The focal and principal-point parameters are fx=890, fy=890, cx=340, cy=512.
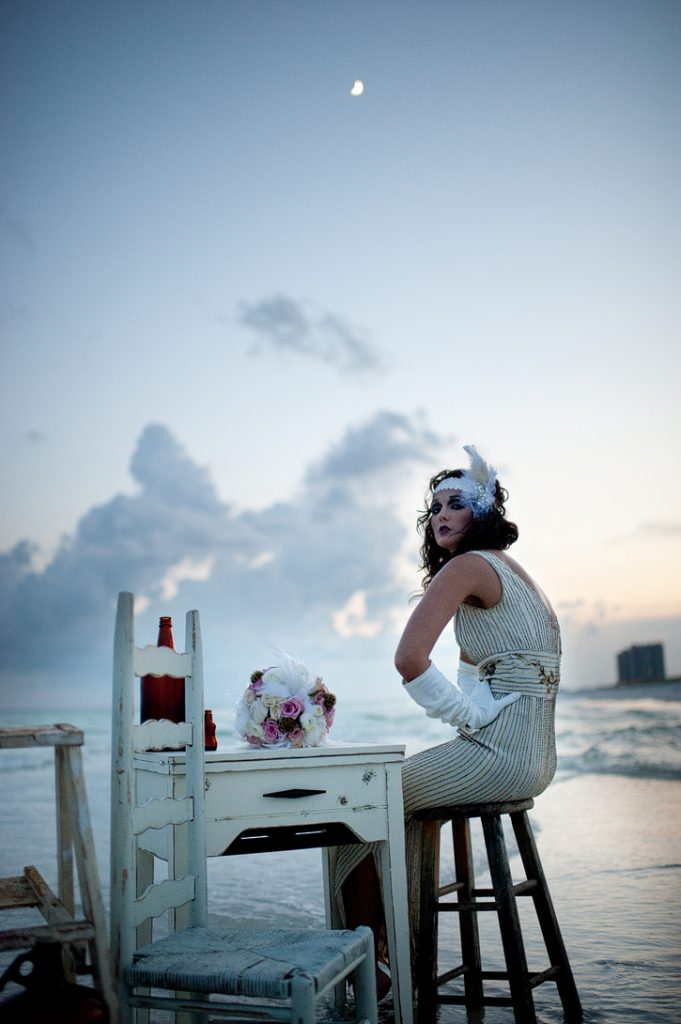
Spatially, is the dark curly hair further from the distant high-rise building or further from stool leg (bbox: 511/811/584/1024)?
the distant high-rise building

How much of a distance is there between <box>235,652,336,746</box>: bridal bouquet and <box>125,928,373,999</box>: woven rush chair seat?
63 centimetres

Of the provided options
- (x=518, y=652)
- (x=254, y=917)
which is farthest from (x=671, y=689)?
(x=518, y=652)

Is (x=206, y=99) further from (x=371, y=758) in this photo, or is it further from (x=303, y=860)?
(x=371, y=758)

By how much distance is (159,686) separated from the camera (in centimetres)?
263

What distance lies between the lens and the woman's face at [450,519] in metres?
3.45

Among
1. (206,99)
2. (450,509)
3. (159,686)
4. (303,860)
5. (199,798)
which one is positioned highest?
(206,99)

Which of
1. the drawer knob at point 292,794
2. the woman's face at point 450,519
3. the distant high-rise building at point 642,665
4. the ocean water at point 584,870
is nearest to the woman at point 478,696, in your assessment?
the woman's face at point 450,519

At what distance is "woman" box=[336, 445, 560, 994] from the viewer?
9.71 ft

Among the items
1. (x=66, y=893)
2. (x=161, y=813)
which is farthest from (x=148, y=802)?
(x=66, y=893)

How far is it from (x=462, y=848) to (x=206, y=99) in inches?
308

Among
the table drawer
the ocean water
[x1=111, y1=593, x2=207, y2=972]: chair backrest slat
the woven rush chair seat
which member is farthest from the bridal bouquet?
the ocean water

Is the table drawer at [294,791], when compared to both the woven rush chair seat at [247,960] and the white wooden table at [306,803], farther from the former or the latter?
the woven rush chair seat at [247,960]

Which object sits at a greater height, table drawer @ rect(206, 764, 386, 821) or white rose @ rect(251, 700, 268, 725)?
white rose @ rect(251, 700, 268, 725)

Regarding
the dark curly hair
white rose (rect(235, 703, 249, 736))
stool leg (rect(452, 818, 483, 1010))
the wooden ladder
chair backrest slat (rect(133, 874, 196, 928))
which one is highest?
the dark curly hair
